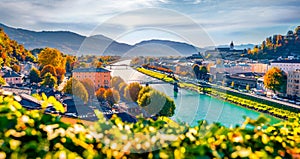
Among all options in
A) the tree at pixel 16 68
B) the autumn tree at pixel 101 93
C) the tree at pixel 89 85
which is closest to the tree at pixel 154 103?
the autumn tree at pixel 101 93

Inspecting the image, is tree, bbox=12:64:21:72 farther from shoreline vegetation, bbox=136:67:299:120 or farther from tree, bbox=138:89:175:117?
tree, bbox=138:89:175:117

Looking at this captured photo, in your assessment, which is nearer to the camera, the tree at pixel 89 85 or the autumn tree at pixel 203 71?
the tree at pixel 89 85

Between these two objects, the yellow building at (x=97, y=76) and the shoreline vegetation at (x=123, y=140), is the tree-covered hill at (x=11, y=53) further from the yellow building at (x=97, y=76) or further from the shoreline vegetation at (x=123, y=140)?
the shoreline vegetation at (x=123, y=140)

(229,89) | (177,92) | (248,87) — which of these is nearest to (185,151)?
(177,92)

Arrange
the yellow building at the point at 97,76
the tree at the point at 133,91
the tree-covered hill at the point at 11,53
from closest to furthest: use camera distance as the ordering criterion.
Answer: the tree at the point at 133,91 → the yellow building at the point at 97,76 → the tree-covered hill at the point at 11,53

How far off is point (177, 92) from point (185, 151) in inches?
258

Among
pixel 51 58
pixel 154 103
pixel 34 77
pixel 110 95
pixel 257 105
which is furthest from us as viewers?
pixel 257 105

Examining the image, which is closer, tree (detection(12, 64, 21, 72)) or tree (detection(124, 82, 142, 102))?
tree (detection(124, 82, 142, 102))

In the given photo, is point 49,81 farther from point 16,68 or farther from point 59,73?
point 16,68

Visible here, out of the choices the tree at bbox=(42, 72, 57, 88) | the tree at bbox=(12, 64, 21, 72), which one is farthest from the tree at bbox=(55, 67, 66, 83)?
the tree at bbox=(12, 64, 21, 72)

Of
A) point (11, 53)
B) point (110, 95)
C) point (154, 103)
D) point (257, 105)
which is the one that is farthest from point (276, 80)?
point (154, 103)

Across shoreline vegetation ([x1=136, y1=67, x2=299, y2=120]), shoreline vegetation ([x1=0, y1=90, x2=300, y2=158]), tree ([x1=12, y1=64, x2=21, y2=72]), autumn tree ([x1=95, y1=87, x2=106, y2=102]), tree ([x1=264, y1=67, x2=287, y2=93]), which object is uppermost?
shoreline vegetation ([x1=0, y1=90, x2=300, y2=158])

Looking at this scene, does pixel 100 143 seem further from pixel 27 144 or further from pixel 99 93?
pixel 99 93

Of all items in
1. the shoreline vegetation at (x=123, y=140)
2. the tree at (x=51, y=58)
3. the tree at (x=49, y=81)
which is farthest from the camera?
the tree at (x=51, y=58)
